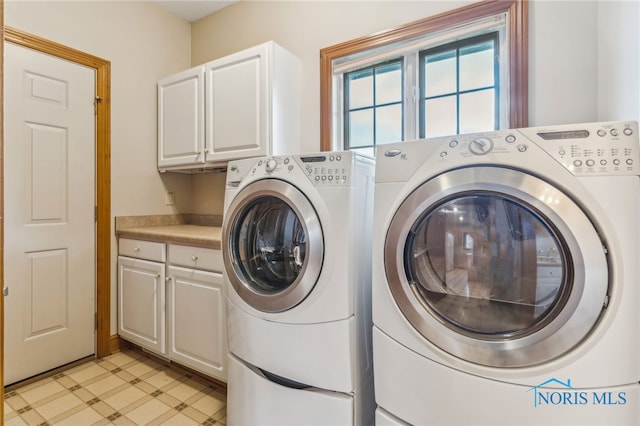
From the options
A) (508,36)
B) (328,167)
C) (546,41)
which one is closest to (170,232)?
(328,167)

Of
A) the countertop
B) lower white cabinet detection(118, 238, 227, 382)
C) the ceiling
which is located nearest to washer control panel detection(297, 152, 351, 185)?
the countertop

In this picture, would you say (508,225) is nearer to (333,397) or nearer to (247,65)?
(333,397)

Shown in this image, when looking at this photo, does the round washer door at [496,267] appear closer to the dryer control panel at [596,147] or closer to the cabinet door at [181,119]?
the dryer control panel at [596,147]

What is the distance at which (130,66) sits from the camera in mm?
2396

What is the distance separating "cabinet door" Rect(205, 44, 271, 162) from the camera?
2.00m

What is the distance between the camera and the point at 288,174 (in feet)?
4.13

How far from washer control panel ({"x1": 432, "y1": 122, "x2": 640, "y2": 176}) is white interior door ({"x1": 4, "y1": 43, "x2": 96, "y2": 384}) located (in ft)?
7.99

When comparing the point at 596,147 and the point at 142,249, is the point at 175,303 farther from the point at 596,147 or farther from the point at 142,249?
the point at 596,147

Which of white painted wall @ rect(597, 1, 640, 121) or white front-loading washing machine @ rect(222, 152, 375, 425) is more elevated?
white painted wall @ rect(597, 1, 640, 121)

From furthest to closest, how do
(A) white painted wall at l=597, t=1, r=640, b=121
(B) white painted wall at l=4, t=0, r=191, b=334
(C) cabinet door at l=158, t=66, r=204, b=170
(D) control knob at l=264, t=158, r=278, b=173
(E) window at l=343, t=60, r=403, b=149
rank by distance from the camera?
1. (C) cabinet door at l=158, t=66, r=204, b=170
2. (B) white painted wall at l=4, t=0, r=191, b=334
3. (E) window at l=343, t=60, r=403, b=149
4. (D) control knob at l=264, t=158, r=278, b=173
5. (A) white painted wall at l=597, t=1, r=640, b=121

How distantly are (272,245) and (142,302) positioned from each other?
51.0 inches

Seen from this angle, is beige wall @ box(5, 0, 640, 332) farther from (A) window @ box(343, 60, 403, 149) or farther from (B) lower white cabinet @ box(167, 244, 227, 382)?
(B) lower white cabinet @ box(167, 244, 227, 382)

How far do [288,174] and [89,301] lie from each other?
1910 millimetres

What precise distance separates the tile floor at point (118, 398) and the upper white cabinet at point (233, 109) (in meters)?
1.43
